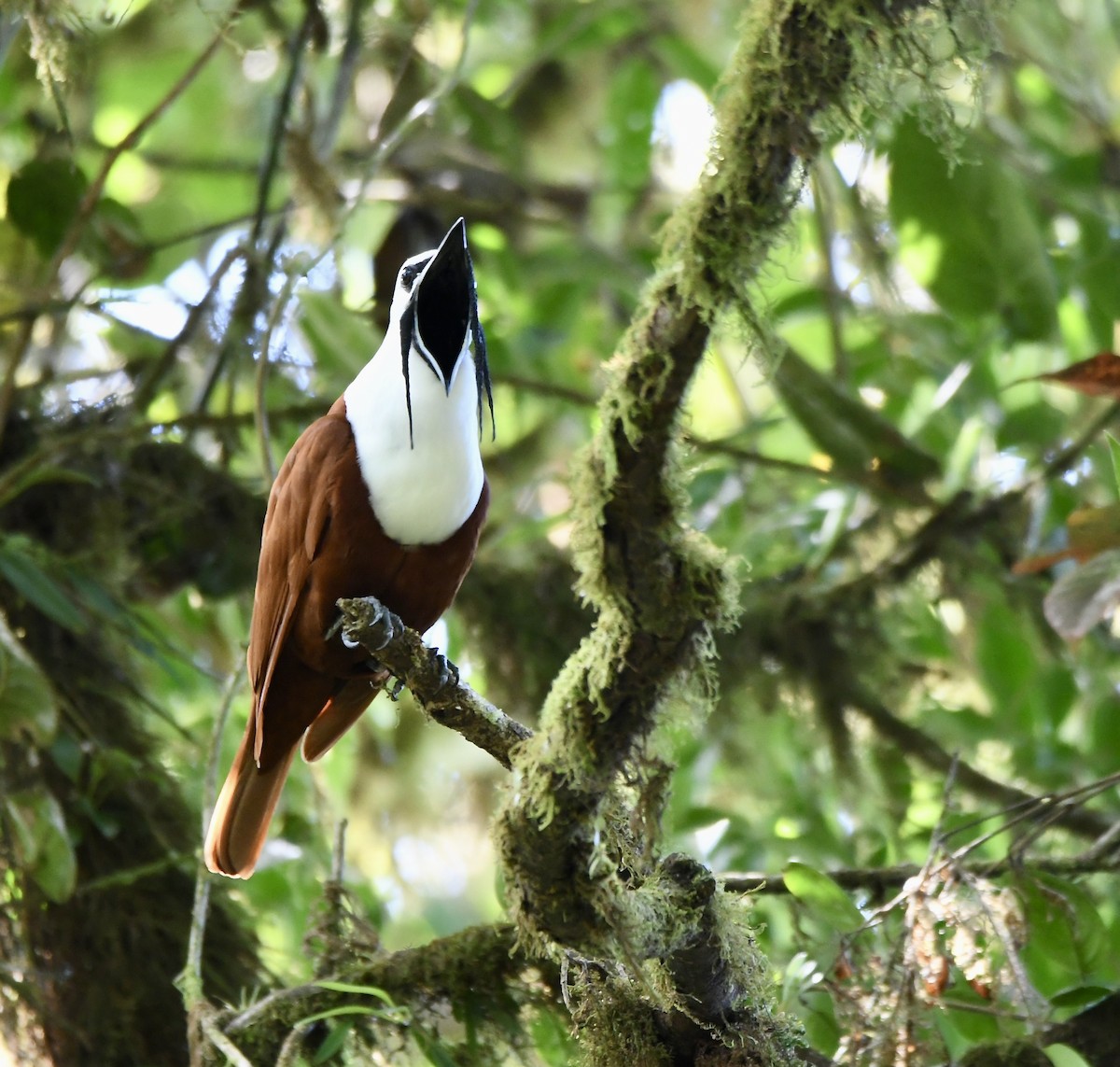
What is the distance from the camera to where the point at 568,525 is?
102 inches

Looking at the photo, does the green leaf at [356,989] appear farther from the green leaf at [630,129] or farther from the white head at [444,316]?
the green leaf at [630,129]

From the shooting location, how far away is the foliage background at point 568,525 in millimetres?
2809

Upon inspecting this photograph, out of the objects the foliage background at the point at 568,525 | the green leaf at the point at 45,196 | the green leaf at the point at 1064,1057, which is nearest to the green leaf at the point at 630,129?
the foliage background at the point at 568,525

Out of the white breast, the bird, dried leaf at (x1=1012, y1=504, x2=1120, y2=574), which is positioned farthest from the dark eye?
dried leaf at (x1=1012, y1=504, x2=1120, y2=574)

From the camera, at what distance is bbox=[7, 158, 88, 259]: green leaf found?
11.6 ft

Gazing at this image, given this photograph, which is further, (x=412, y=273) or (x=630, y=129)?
(x=630, y=129)

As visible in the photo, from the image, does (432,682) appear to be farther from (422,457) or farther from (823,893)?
(823,893)

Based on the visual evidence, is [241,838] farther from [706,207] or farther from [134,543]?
[706,207]

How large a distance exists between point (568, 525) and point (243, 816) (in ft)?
3.18

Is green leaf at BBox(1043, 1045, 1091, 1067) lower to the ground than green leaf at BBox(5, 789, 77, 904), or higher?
lower

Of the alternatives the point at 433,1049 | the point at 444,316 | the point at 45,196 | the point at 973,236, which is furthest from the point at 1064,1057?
the point at 45,196

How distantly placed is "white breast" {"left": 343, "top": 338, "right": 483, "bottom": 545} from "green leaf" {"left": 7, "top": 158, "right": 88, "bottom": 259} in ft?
4.70

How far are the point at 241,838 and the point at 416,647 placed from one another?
0.91 metres

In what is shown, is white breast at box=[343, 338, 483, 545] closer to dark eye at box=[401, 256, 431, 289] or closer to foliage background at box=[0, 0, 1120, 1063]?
dark eye at box=[401, 256, 431, 289]
